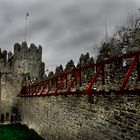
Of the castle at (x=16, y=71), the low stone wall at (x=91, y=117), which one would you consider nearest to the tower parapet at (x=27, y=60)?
the castle at (x=16, y=71)

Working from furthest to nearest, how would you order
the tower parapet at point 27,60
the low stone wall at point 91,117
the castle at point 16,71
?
the tower parapet at point 27,60 → the castle at point 16,71 → the low stone wall at point 91,117

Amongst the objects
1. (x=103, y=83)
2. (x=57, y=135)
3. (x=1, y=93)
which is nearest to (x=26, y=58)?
(x=1, y=93)

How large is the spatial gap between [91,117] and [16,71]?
83.8ft

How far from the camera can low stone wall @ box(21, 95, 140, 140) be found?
821 centimetres

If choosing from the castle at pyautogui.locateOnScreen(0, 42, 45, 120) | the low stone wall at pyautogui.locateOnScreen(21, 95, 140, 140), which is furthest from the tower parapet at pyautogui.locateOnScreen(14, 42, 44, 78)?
the low stone wall at pyautogui.locateOnScreen(21, 95, 140, 140)

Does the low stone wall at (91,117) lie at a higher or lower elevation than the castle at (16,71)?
lower

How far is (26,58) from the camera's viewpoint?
119 ft

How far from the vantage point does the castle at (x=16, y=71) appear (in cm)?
3409

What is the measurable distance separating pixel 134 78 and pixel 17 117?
26.9 meters

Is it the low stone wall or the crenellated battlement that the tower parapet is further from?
the low stone wall

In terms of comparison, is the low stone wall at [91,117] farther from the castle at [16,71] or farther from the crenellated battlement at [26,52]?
the crenellated battlement at [26,52]

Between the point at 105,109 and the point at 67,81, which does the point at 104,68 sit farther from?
the point at 67,81

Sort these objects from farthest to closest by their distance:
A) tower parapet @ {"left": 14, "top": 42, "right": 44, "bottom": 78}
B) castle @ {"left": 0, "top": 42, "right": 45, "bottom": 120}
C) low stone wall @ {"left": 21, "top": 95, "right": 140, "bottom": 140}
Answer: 1. tower parapet @ {"left": 14, "top": 42, "right": 44, "bottom": 78}
2. castle @ {"left": 0, "top": 42, "right": 45, "bottom": 120}
3. low stone wall @ {"left": 21, "top": 95, "right": 140, "bottom": 140}

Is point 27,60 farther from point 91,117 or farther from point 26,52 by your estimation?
point 91,117
